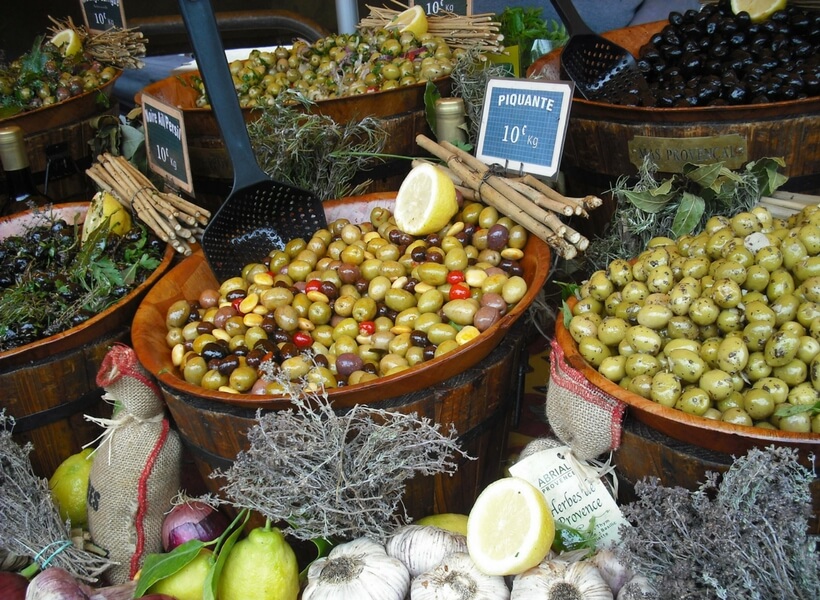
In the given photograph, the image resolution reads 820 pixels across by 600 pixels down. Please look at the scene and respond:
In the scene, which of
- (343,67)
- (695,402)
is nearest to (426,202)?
(695,402)

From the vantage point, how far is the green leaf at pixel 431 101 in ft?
9.40

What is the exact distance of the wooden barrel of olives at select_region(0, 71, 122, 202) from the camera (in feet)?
11.1

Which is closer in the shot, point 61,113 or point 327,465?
point 327,465

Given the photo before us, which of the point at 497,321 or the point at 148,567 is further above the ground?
the point at 497,321

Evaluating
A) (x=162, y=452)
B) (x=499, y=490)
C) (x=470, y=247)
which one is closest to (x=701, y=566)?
(x=499, y=490)

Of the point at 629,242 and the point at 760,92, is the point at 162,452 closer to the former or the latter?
the point at 629,242

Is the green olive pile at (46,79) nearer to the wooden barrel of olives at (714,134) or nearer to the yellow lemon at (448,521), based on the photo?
the wooden barrel of olives at (714,134)

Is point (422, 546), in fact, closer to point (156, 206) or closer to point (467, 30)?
point (156, 206)

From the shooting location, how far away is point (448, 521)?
183cm

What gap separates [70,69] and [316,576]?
132 inches

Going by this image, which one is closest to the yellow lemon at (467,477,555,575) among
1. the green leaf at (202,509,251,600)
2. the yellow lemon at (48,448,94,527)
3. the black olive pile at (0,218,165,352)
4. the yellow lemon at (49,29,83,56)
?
the green leaf at (202,509,251,600)

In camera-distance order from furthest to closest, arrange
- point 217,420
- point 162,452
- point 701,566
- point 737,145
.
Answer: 1. point 737,145
2. point 162,452
3. point 217,420
4. point 701,566

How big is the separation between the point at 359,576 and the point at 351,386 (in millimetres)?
400

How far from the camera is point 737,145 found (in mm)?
2246
